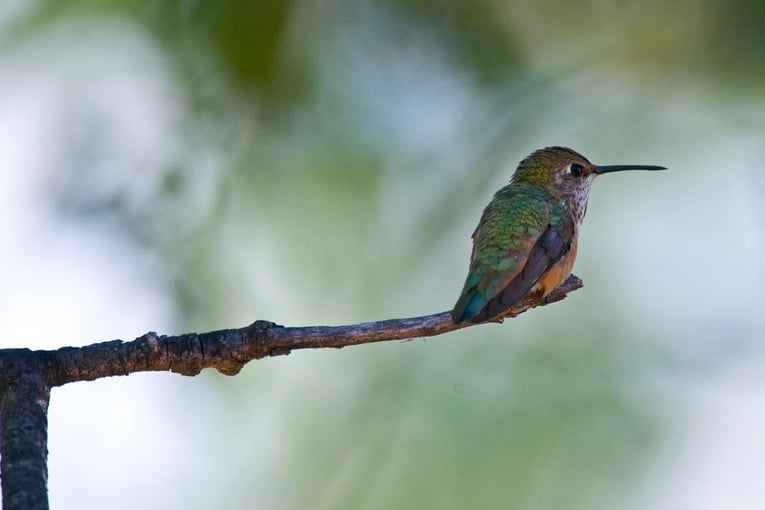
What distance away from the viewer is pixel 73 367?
279 centimetres

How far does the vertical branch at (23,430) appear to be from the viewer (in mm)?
2221

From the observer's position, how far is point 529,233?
512cm

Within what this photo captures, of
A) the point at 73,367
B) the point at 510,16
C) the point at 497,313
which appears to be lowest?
the point at 73,367

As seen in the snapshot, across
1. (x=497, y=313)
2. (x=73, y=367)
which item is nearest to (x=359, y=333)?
(x=73, y=367)

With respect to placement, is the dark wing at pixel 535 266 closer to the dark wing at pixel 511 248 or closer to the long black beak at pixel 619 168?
the dark wing at pixel 511 248

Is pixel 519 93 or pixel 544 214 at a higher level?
pixel 519 93

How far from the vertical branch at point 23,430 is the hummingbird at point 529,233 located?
1626 millimetres

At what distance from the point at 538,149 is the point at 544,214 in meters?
0.84

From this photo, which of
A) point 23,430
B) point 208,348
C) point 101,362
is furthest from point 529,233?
point 23,430

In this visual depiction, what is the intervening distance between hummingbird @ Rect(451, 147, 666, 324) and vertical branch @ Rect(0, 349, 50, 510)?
163 cm

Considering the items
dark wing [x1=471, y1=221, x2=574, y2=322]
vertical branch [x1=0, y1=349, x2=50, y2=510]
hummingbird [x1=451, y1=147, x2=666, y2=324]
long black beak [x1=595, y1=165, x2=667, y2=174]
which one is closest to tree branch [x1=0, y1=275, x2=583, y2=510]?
vertical branch [x1=0, y1=349, x2=50, y2=510]

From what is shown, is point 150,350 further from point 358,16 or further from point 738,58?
point 738,58

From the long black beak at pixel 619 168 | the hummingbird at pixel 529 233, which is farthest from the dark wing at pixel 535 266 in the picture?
the long black beak at pixel 619 168

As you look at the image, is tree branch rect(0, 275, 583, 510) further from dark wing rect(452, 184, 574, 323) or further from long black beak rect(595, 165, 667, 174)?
long black beak rect(595, 165, 667, 174)
